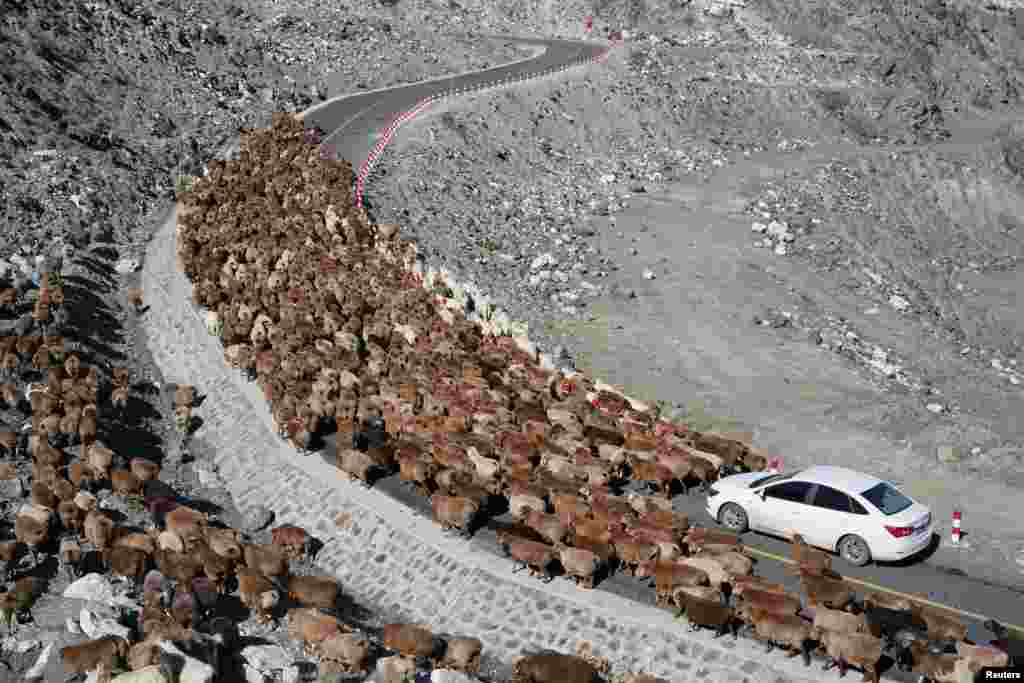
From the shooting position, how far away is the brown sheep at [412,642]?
21.5 metres

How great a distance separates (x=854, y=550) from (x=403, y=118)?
4582 cm

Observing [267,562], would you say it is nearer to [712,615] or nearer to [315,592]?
[315,592]

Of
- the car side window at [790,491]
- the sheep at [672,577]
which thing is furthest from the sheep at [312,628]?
the car side window at [790,491]

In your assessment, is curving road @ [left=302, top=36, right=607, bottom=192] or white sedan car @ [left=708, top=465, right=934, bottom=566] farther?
curving road @ [left=302, top=36, right=607, bottom=192]

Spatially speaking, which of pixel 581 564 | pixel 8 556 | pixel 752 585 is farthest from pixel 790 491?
pixel 8 556

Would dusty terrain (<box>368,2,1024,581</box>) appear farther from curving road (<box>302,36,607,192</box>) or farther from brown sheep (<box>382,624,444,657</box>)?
brown sheep (<box>382,624,444,657</box>)

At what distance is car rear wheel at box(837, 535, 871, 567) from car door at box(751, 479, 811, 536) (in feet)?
3.06

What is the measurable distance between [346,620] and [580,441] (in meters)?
7.76

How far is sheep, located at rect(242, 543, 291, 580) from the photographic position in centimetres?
A: 2416

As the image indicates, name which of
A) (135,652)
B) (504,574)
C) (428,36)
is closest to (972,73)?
(428,36)

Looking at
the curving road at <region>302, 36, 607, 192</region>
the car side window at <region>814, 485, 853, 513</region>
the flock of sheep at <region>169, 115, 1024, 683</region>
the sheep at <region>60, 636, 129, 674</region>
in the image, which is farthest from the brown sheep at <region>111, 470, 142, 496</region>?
the curving road at <region>302, 36, 607, 192</region>

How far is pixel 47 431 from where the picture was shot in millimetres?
30297

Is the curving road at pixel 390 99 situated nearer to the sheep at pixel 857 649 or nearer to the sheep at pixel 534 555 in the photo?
the sheep at pixel 534 555

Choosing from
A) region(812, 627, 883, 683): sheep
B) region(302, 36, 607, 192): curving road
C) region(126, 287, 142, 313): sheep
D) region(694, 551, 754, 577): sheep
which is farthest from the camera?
region(302, 36, 607, 192): curving road
